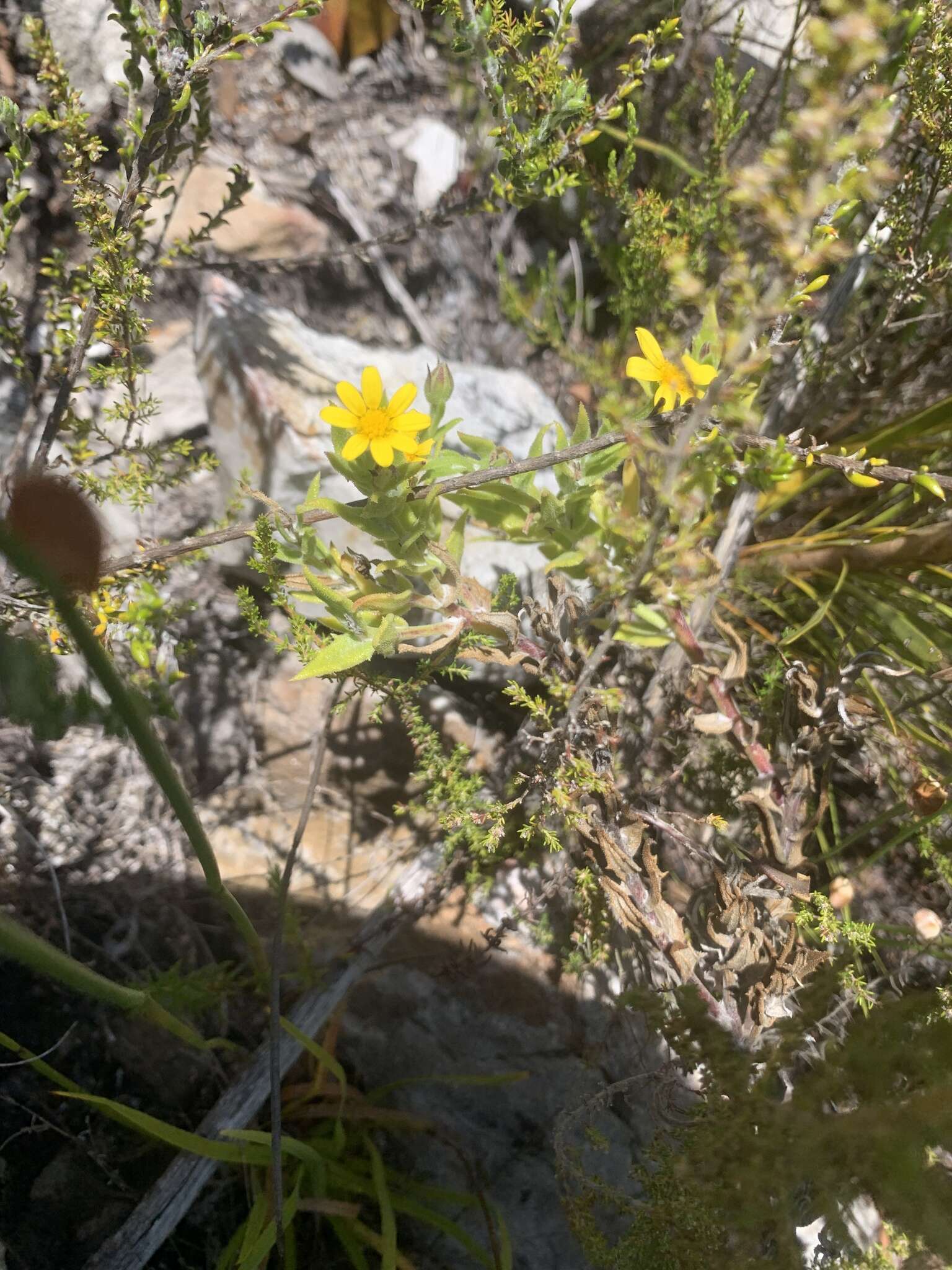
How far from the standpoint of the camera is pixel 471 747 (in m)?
2.41

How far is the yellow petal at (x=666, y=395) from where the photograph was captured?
1576 mm

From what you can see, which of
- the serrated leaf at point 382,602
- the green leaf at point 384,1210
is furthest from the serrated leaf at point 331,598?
the green leaf at point 384,1210

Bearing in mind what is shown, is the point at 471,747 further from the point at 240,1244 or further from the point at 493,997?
the point at 240,1244

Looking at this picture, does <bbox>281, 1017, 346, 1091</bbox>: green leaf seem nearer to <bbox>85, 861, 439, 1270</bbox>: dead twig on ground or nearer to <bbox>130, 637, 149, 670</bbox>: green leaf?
<bbox>85, 861, 439, 1270</bbox>: dead twig on ground

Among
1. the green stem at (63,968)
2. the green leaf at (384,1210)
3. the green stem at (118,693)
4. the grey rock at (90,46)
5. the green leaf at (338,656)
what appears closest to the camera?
the green stem at (118,693)

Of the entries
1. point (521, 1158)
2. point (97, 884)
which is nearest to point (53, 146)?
point (97, 884)

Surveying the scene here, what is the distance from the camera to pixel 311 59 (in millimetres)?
3082

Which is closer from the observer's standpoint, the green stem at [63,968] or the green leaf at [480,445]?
the green stem at [63,968]

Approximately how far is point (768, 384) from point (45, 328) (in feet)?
6.88

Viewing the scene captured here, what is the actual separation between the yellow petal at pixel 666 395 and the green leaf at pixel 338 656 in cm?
69

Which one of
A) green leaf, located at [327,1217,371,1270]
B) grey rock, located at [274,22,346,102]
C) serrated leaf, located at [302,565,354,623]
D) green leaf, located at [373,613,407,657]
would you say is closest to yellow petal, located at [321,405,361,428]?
serrated leaf, located at [302,565,354,623]

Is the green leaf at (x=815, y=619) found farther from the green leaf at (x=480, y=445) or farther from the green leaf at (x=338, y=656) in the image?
the green leaf at (x=338, y=656)

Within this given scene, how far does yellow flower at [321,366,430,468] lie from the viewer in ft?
4.72

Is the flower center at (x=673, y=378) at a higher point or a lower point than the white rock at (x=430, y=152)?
lower
